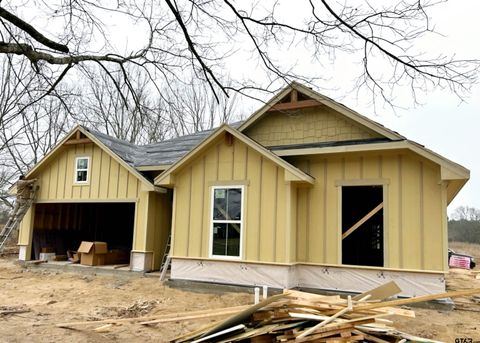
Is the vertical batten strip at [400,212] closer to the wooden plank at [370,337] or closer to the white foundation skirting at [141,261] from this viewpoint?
the wooden plank at [370,337]

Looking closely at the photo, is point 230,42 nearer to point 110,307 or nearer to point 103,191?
point 110,307

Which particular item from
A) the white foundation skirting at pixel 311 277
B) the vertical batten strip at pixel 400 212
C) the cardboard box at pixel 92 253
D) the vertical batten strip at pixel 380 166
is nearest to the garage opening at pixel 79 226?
the cardboard box at pixel 92 253

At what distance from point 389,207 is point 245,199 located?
3.44m

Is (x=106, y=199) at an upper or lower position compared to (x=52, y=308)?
upper

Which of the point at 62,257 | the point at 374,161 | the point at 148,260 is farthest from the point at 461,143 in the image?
the point at 62,257

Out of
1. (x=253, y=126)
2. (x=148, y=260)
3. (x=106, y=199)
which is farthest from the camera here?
(x=106, y=199)

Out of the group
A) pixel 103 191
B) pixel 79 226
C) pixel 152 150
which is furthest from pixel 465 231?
pixel 103 191

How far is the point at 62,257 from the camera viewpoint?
50.0 ft

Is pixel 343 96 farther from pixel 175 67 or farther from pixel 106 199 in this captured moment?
pixel 106 199

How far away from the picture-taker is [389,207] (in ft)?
31.0

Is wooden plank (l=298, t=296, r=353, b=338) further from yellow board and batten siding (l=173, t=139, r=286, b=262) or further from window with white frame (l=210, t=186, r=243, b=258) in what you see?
window with white frame (l=210, t=186, r=243, b=258)

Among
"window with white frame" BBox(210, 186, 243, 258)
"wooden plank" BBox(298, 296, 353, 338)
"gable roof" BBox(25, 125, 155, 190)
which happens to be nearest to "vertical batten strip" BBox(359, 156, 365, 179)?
"window with white frame" BBox(210, 186, 243, 258)

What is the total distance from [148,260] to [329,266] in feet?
19.1

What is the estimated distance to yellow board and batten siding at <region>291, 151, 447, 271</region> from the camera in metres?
9.00
